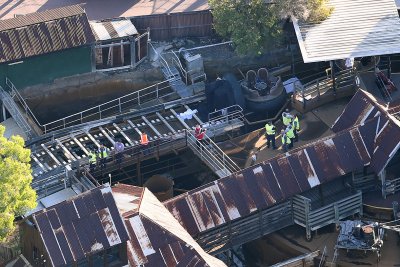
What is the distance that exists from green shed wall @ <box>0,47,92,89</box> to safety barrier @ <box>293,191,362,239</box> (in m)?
17.0

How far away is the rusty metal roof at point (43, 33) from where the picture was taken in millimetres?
85875

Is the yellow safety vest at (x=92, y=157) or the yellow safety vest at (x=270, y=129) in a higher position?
the yellow safety vest at (x=270, y=129)

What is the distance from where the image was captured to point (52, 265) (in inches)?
2773

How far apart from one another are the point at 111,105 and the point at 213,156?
29.3 feet

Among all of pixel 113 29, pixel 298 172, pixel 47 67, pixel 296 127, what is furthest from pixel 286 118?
pixel 47 67

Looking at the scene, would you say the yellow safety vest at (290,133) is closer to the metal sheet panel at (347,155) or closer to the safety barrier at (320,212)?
the metal sheet panel at (347,155)

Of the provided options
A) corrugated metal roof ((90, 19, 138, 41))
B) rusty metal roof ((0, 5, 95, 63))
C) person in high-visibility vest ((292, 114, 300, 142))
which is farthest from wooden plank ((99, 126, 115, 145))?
person in high-visibility vest ((292, 114, 300, 142))

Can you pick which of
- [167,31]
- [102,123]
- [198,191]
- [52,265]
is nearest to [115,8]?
[167,31]

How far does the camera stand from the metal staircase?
84812mm

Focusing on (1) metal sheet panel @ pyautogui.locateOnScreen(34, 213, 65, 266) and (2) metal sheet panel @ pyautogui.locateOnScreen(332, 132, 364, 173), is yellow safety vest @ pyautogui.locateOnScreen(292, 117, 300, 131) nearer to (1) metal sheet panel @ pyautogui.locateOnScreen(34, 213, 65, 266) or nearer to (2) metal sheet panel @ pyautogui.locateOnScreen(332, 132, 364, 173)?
(2) metal sheet panel @ pyautogui.locateOnScreen(332, 132, 364, 173)

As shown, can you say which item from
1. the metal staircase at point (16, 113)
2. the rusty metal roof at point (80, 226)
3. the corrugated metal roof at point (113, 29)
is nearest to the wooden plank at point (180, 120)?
the corrugated metal roof at point (113, 29)

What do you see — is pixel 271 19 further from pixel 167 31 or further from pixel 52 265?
pixel 52 265

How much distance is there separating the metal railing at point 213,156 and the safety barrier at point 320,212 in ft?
16.2

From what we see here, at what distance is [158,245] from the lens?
71312mm
